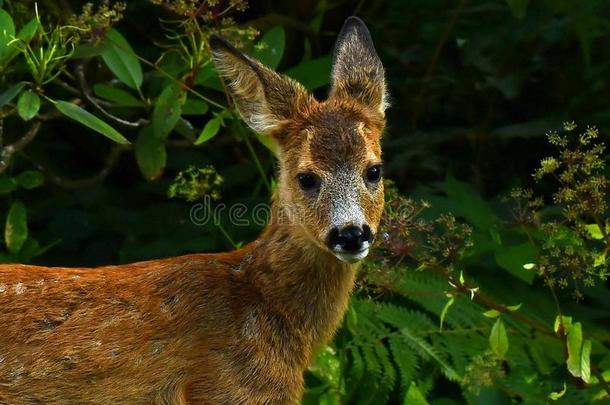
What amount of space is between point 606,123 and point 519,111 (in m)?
0.65

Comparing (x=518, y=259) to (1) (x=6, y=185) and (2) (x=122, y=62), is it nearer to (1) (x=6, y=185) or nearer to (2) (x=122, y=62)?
(2) (x=122, y=62)

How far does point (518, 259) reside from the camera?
18.9ft

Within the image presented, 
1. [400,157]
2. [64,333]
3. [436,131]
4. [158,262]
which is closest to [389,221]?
[158,262]

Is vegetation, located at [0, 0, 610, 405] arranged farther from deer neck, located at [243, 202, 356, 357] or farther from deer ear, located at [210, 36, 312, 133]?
deer ear, located at [210, 36, 312, 133]

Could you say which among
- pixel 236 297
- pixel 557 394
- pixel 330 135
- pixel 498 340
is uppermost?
pixel 330 135

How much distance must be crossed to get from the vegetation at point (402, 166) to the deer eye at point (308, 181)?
41 centimetres

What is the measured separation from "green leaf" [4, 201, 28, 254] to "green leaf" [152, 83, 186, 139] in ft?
2.97

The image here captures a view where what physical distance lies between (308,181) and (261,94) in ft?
1.51

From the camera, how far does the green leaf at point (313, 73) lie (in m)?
6.15

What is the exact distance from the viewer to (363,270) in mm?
5371

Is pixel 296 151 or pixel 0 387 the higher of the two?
pixel 296 151

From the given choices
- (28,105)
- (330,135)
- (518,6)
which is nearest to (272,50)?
(330,135)

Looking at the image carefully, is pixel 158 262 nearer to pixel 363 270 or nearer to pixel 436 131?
pixel 363 270

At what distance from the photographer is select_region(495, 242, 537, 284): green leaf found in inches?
226
